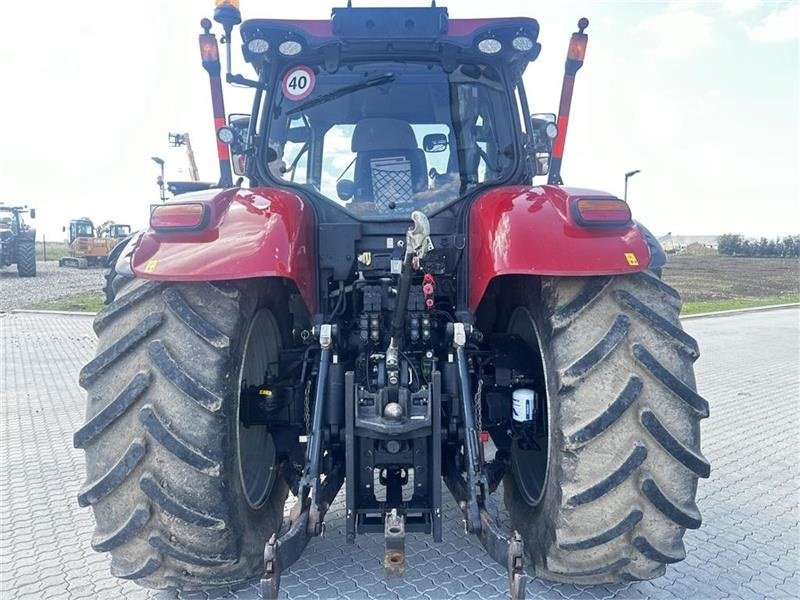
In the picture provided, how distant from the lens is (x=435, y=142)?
3.32 metres

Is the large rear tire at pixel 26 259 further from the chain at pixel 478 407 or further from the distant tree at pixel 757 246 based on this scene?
the distant tree at pixel 757 246

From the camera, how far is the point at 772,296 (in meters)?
20.1

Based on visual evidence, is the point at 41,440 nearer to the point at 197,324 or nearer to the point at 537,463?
the point at 197,324

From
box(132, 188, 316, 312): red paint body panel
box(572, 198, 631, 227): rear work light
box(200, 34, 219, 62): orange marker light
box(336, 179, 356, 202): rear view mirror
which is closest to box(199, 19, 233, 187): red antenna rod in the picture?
box(200, 34, 219, 62): orange marker light

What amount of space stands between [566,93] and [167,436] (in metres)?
3.18

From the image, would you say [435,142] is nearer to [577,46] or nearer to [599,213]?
[599,213]

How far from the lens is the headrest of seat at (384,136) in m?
3.28

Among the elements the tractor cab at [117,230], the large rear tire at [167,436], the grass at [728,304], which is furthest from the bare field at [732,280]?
the tractor cab at [117,230]

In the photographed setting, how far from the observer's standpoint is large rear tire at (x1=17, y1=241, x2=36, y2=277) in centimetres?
2515

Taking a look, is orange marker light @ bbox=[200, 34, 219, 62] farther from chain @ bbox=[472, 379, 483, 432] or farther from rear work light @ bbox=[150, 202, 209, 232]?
chain @ bbox=[472, 379, 483, 432]

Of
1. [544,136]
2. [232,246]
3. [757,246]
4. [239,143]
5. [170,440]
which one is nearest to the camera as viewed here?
[170,440]

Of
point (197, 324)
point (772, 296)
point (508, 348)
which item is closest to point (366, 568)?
point (508, 348)

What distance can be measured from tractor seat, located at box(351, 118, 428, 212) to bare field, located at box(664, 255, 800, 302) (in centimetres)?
1685

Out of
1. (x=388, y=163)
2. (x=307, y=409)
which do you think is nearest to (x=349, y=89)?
(x=388, y=163)
